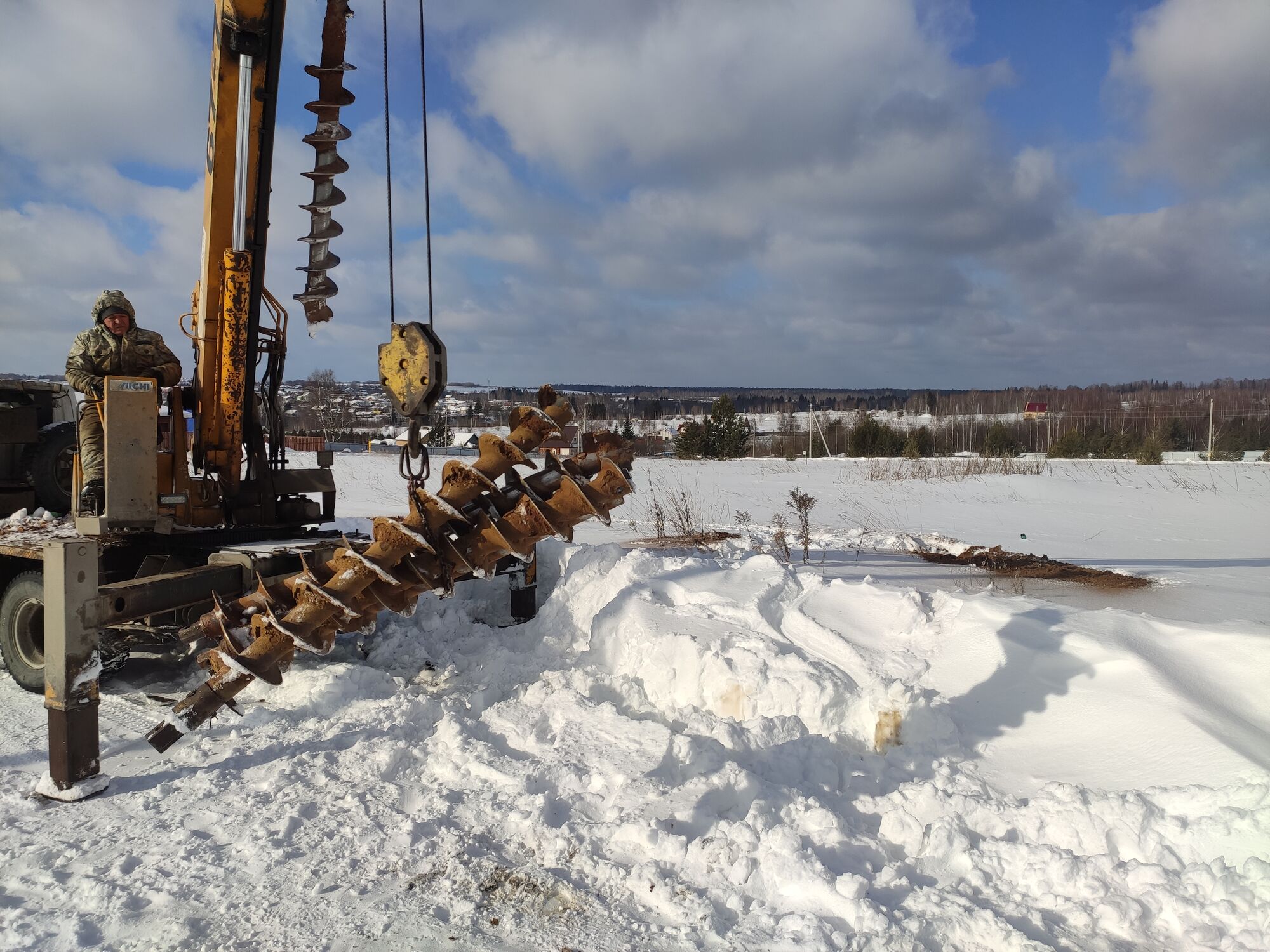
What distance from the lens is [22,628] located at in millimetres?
5566

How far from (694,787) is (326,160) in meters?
5.23

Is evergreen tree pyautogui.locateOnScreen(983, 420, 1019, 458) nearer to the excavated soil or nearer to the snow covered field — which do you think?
the excavated soil

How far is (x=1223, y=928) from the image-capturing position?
254 cm

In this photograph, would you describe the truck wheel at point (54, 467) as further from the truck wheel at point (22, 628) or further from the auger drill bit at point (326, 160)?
the auger drill bit at point (326, 160)

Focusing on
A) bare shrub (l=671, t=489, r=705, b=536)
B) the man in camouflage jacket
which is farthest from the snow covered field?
bare shrub (l=671, t=489, r=705, b=536)

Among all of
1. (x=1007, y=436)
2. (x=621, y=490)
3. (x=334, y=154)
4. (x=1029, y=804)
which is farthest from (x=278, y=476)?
(x=1007, y=436)

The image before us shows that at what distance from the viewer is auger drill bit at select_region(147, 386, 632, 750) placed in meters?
3.73

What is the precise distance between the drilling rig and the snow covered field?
1.92 feet

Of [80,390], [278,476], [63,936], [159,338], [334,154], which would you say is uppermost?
[334,154]

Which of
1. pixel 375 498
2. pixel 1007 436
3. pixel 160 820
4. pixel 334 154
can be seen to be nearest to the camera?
pixel 160 820

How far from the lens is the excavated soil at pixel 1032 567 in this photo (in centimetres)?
795

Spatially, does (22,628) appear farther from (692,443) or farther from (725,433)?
(725,433)

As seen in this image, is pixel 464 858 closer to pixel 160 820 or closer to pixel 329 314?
pixel 160 820

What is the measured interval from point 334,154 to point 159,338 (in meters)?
1.87
